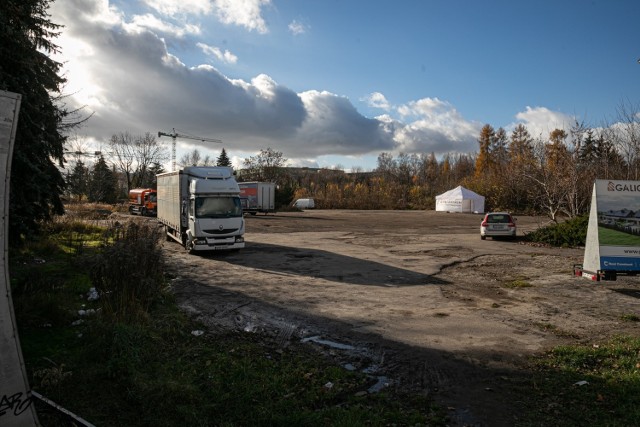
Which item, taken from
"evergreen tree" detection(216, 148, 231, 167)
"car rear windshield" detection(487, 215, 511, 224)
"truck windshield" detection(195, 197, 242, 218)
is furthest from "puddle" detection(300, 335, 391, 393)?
"evergreen tree" detection(216, 148, 231, 167)

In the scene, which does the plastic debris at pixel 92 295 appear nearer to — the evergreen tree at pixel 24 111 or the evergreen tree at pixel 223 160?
the evergreen tree at pixel 24 111

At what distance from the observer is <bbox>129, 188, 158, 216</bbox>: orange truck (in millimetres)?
43844

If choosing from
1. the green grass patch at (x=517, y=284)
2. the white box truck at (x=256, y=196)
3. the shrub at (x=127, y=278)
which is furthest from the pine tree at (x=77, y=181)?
the white box truck at (x=256, y=196)

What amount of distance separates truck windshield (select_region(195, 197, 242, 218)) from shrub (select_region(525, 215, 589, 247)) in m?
15.8

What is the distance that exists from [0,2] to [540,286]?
14101 millimetres

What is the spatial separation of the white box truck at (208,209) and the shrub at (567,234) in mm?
15703

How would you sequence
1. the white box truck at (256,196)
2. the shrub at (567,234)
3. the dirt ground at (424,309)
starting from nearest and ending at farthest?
the dirt ground at (424,309)
the shrub at (567,234)
the white box truck at (256,196)

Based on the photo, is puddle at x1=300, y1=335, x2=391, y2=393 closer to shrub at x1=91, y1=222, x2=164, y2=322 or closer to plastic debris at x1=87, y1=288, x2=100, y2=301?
shrub at x1=91, y1=222, x2=164, y2=322

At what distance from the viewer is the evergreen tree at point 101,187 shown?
5035 centimetres

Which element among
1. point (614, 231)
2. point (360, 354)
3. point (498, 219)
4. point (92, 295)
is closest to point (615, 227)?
point (614, 231)

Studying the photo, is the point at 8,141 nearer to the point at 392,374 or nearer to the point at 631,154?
the point at 392,374

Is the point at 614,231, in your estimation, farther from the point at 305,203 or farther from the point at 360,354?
the point at 305,203

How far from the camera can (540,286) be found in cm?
1166

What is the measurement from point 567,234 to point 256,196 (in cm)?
3117
